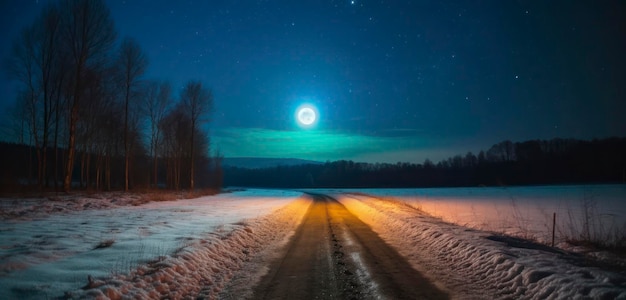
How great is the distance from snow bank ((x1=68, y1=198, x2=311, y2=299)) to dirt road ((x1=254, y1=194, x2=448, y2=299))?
0.98 m

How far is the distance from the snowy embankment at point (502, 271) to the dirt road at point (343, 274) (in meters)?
0.56

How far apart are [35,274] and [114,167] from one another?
3028 inches

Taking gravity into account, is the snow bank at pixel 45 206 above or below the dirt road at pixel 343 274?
above

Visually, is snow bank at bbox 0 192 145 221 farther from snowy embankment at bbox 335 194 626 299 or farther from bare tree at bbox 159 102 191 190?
bare tree at bbox 159 102 191 190

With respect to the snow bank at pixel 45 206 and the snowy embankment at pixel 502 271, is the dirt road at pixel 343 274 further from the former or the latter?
A: the snow bank at pixel 45 206

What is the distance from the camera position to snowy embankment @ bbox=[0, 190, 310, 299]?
6062mm

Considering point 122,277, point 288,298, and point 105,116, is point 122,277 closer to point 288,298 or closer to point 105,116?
point 288,298

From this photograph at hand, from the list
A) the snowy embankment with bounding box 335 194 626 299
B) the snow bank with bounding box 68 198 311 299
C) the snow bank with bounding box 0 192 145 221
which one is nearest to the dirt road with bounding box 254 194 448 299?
the snowy embankment with bounding box 335 194 626 299

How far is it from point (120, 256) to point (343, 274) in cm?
547

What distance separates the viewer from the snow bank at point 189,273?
19.5 ft

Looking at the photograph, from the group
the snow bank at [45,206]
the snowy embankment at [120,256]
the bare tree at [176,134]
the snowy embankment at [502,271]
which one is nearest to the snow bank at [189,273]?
the snowy embankment at [120,256]

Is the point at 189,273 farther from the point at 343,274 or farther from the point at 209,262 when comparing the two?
the point at 343,274

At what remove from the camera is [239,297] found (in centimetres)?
624

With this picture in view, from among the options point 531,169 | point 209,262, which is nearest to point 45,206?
point 209,262
